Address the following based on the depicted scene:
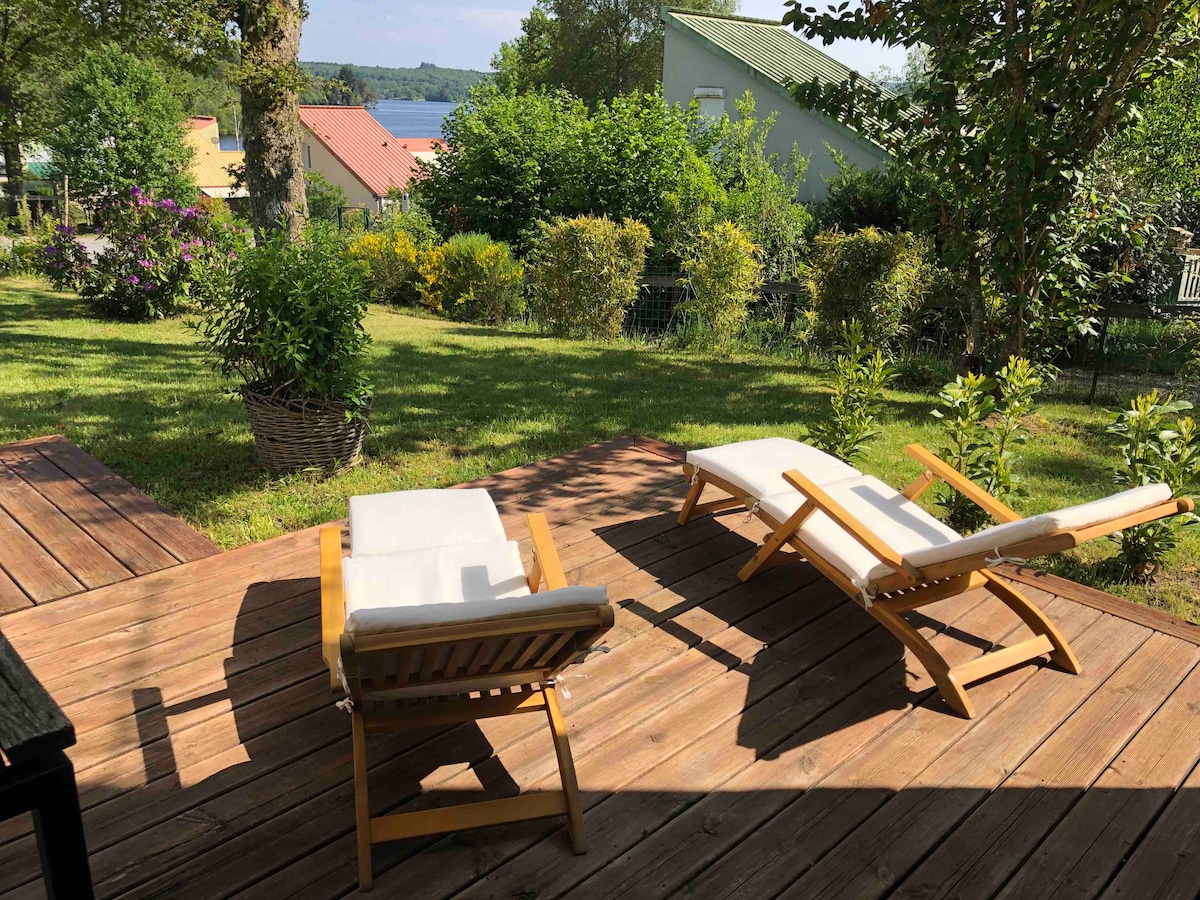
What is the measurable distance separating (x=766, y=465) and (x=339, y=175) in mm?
48806

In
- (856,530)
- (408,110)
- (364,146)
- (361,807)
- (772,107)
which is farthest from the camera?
(408,110)

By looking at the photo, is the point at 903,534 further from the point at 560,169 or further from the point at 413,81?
the point at 413,81

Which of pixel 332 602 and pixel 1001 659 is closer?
pixel 332 602

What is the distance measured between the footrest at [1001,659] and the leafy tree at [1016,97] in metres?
3.96

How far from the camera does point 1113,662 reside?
3428 millimetres

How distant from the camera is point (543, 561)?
9.48ft

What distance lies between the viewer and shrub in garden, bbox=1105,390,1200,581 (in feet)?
13.2

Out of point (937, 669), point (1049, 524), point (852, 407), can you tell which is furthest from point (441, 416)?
point (1049, 524)

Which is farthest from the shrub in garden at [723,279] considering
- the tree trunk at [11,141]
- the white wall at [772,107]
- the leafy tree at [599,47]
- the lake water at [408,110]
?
the lake water at [408,110]

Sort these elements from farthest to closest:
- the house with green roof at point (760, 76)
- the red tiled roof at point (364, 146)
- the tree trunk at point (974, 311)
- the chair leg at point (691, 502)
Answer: the red tiled roof at point (364, 146), the house with green roof at point (760, 76), the tree trunk at point (974, 311), the chair leg at point (691, 502)

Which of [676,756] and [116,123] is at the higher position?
[116,123]

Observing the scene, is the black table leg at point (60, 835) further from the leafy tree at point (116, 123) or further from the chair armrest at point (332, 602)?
the leafy tree at point (116, 123)

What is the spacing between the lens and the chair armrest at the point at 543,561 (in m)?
2.81

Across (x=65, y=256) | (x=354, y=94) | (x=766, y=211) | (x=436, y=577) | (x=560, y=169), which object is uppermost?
(x=354, y=94)
